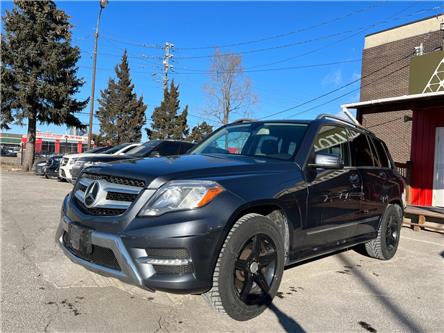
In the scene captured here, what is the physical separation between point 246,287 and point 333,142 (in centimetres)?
217

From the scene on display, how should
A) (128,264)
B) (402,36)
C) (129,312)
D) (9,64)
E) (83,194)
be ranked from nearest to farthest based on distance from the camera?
(128,264)
(129,312)
(83,194)
(402,36)
(9,64)

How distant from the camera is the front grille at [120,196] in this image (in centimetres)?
337

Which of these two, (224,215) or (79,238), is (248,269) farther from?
(79,238)

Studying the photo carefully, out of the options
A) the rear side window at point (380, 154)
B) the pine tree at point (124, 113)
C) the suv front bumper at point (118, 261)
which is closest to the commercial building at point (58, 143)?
the pine tree at point (124, 113)

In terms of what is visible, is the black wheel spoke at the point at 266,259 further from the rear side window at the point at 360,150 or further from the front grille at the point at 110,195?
the rear side window at the point at 360,150

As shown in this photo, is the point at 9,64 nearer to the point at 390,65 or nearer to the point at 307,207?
the point at 390,65

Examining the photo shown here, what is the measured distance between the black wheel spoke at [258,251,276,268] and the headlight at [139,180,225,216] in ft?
2.56

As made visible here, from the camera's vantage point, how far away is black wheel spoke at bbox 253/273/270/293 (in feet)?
12.1

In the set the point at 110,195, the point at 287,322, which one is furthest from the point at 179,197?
the point at 287,322

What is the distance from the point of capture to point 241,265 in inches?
138

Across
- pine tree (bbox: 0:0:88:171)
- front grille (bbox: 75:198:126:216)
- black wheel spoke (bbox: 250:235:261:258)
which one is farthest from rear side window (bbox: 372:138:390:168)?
pine tree (bbox: 0:0:88:171)

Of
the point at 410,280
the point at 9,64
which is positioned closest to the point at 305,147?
the point at 410,280

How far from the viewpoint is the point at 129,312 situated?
3605 millimetres

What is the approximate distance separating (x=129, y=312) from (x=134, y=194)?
3.47 feet
